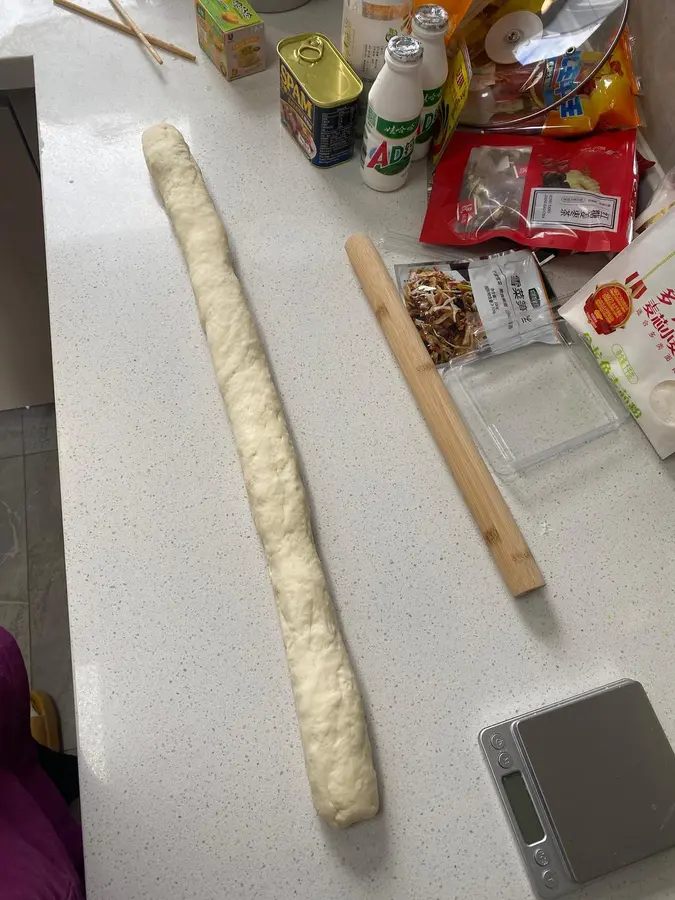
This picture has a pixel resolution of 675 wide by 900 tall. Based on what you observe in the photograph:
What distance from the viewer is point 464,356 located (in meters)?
0.67

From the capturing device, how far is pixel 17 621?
1.21m

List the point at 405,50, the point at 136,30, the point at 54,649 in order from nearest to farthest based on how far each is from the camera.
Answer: the point at 405,50 → the point at 136,30 → the point at 54,649

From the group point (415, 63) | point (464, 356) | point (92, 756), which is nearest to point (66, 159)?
point (415, 63)

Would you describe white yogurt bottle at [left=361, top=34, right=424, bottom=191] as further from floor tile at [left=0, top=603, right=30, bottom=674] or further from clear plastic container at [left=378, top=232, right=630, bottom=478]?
floor tile at [left=0, top=603, right=30, bottom=674]

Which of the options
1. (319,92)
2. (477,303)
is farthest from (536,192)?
(319,92)

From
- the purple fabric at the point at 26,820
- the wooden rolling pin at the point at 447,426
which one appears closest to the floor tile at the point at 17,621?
the purple fabric at the point at 26,820

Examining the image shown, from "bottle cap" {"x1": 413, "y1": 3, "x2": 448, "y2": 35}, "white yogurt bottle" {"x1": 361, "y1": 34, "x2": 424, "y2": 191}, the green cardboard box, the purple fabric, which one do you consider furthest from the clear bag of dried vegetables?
the purple fabric

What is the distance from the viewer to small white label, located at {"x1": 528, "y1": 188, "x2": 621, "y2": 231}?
0.69m

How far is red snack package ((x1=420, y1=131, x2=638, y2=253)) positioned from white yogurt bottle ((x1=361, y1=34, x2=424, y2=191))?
58 millimetres

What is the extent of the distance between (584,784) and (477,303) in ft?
1.56

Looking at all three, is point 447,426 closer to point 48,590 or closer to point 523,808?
point 523,808

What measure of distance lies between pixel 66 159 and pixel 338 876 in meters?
0.80

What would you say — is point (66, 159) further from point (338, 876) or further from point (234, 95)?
point (338, 876)

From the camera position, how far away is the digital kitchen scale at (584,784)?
465 mm
